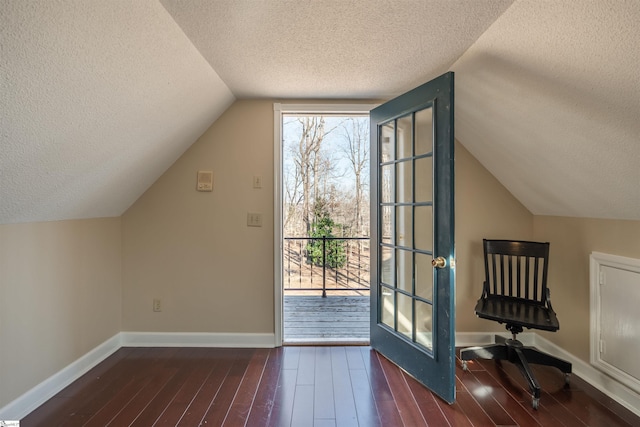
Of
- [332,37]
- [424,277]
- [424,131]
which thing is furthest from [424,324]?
→ [332,37]

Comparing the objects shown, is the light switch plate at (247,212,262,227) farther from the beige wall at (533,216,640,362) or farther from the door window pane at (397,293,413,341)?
the beige wall at (533,216,640,362)

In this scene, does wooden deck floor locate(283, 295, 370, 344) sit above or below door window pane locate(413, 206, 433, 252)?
below

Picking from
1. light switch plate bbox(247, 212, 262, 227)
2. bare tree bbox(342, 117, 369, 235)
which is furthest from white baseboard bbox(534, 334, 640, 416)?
bare tree bbox(342, 117, 369, 235)

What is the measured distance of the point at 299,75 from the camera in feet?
6.73

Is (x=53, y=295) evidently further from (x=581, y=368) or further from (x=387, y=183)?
(x=581, y=368)

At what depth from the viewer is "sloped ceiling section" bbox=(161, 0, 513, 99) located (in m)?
1.35

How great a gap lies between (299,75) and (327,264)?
326cm

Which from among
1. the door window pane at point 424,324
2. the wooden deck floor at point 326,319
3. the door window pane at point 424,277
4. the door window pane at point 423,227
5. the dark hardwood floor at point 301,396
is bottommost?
the wooden deck floor at point 326,319

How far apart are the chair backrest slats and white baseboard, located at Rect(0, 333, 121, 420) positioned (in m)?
2.96

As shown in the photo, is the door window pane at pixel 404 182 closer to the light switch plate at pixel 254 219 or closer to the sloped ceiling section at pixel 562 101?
the sloped ceiling section at pixel 562 101

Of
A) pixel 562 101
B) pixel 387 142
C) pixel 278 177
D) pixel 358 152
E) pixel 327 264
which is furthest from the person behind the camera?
pixel 327 264

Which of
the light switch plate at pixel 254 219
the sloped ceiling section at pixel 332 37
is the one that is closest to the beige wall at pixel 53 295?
the light switch plate at pixel 254 219

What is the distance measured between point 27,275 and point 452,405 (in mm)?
2554

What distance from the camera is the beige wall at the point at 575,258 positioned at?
1851 mm
